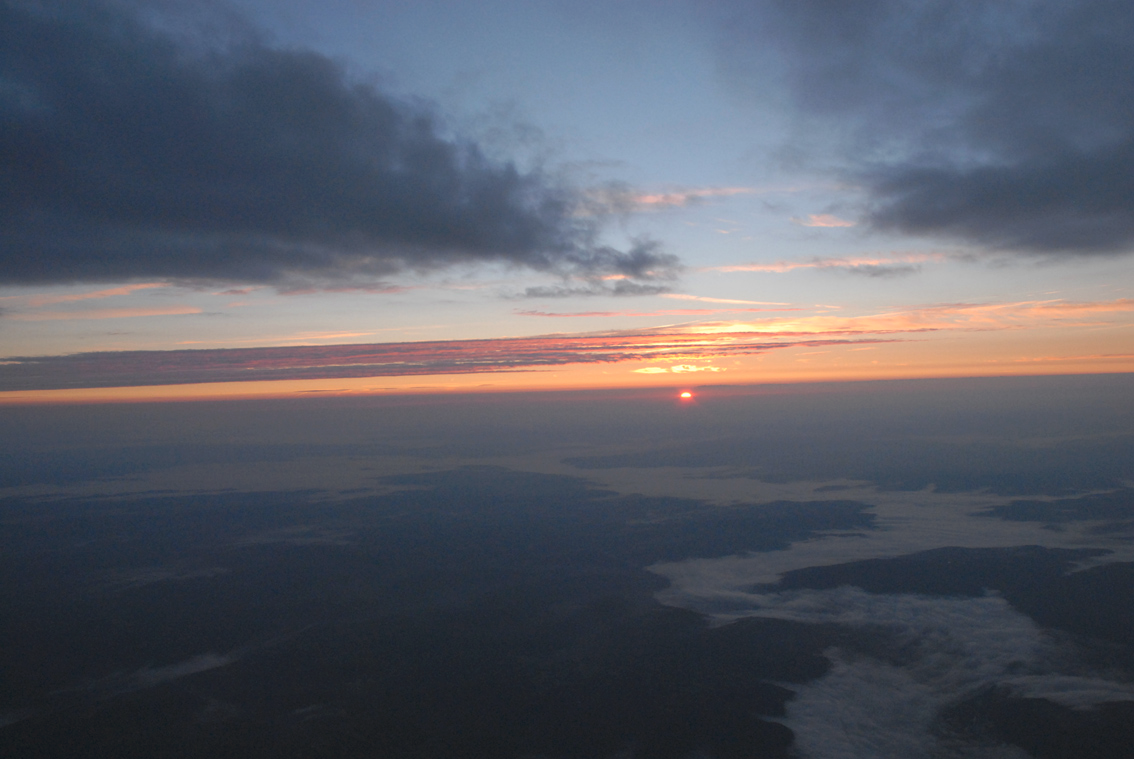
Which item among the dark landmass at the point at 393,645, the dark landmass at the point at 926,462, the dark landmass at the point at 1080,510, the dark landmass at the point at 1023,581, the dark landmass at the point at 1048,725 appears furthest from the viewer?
the dark landmass at the point at 926,462

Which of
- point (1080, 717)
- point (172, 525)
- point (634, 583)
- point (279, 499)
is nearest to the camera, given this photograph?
point (1080, 717)

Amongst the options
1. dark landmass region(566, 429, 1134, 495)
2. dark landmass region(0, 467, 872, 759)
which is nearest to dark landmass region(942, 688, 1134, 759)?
dark landmass region(0, 467, 872, 759)

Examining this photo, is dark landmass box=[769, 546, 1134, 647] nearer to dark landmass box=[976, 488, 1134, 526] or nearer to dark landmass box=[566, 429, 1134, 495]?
dark landmass box=[976, 488, 1134, 526]

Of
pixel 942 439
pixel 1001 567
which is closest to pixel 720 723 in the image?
pixel 1001 567

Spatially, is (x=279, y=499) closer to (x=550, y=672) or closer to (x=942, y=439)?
(x=550, y=672)

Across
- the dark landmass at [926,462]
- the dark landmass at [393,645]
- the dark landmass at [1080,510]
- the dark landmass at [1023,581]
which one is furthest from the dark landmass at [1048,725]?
the dark landmass at [926,462]

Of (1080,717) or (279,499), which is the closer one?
(1080,717)

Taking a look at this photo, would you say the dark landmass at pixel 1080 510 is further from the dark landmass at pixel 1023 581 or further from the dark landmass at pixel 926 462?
the dark landmass at pixel 1023 581

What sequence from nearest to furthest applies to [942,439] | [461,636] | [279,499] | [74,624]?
[461,636]
[74,624]
[279,499]
[942,439]
